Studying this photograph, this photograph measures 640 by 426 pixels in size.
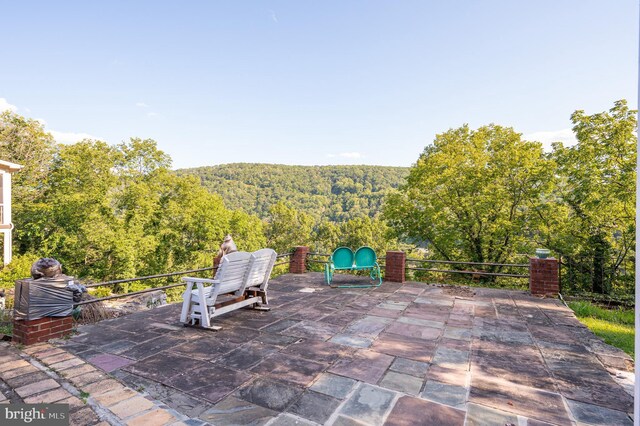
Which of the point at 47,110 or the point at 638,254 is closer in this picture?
the point at 638,254

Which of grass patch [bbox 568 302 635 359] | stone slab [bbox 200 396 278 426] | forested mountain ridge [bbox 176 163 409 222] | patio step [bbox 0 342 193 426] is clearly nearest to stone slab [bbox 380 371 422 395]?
stone slab [bbox 200 396 278 426]

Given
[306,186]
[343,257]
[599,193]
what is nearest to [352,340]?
[343,257]

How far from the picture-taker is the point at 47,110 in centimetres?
2042

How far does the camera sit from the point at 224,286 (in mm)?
4145

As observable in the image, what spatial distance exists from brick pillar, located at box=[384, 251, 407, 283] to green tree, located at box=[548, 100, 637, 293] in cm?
586

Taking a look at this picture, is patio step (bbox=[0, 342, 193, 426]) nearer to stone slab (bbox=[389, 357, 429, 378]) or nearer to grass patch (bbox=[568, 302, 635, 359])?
stone slab (bbox=[389, 357, 429, 378])

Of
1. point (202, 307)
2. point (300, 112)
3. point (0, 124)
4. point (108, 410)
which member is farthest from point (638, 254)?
point (0, 124)

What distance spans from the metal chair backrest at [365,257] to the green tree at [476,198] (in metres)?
6.63

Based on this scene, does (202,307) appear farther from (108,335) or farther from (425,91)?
(425,91)

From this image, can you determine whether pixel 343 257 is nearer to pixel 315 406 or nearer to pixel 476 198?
pixel 315 406

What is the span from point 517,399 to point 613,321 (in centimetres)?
470

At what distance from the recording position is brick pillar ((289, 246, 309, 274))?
8711mm

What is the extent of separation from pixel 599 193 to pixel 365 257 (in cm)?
809

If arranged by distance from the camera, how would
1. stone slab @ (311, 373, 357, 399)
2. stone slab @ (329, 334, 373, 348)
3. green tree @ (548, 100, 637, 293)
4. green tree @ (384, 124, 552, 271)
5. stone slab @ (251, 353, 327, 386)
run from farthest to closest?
1. green tree @ (384, 124, 552, 271)
2. green tree @ (548, 100, 637, 293)
3. stone slab @ (329, 334, 373, 348)
4. stone slab @ (251, 353, 327, 386)
5. stone slab @ (311, 373, 357, 399)
